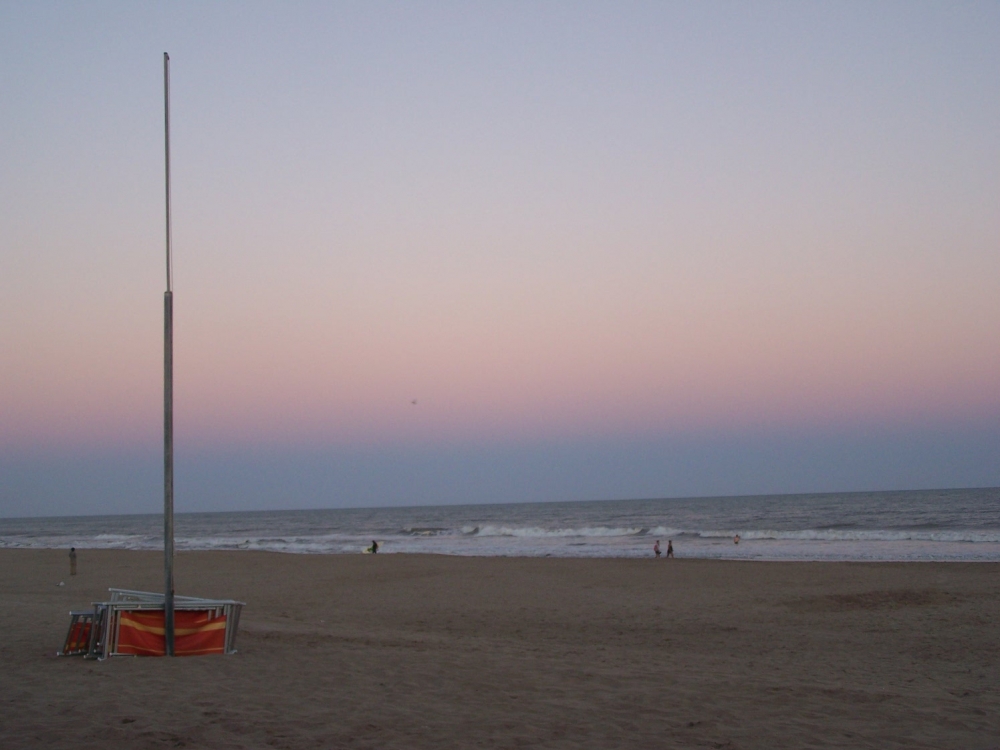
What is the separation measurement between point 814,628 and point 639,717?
8995 millimetres

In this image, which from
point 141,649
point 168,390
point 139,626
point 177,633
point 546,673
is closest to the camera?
point 168,390

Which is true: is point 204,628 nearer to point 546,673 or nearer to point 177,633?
point 177,633

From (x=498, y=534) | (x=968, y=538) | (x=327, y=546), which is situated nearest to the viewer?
(x=968, y=538)

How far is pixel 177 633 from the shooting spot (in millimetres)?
10633

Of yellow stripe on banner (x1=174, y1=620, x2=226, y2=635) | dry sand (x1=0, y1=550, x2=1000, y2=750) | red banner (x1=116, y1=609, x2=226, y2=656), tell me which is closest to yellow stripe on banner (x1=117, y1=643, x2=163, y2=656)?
red banner (x1=116, y1=609, x2=226, y2=656)

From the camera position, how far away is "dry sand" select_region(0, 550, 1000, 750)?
7.28 m

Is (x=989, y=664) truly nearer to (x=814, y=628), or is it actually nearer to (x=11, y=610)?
(x=814, y=628)

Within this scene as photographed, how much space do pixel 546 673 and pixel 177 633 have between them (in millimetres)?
4782

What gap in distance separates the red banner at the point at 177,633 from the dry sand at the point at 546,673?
0.80ft

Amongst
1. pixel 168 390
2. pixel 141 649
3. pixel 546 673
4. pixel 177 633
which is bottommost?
pixel 546 673

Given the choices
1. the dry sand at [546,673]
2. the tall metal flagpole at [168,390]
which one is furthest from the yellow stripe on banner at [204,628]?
the tall metal flagpole at [168,390]

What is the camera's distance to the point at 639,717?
25.9 ft

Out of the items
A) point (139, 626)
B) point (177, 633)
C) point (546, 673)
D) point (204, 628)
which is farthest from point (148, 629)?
point (546, 673)

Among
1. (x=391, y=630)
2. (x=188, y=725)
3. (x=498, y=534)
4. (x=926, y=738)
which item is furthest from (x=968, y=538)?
(x=188, y=725)
